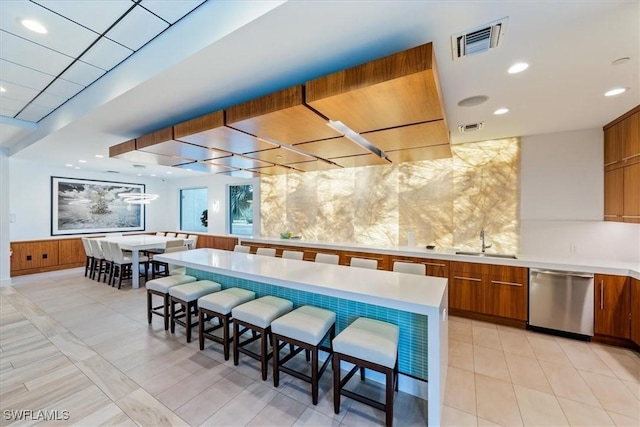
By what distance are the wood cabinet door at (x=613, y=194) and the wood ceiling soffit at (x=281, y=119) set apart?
3509 millimetres

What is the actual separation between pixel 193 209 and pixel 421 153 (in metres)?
8.23

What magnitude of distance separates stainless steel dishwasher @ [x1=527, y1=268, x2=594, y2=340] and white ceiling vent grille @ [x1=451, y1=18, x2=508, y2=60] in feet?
9.35

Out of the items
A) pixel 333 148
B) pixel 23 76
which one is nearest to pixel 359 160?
pixel 333 148

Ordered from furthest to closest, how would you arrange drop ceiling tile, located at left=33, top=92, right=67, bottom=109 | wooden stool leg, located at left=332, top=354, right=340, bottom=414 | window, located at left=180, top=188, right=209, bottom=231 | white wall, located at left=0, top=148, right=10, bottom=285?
window, located at left=180, top=188, right=209, bottom=231, white wall, located at left=0, top=148, right=10, bottom=285, drop ceiling tile, located at left=33, top=92, right=67, bottom=109, wooden stool leg, located at left=332, top=354, right=340, bottom=414

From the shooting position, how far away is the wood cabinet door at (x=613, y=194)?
309cm

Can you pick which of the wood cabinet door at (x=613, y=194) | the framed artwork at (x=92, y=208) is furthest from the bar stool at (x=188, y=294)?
the wood cabinet door at (x=613, y=194)

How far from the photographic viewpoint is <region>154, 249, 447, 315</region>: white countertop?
1838 mm

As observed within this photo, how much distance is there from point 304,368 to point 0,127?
5981 millimetres

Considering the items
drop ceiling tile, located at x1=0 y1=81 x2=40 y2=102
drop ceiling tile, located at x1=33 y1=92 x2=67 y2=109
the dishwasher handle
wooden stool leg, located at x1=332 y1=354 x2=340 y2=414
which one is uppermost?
drop ceiling tile, located at x1=33 y1=92 x2=67 y2=109

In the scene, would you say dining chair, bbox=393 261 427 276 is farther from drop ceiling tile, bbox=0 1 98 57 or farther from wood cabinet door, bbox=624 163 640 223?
drop ceiling tile, bbox=0 1 98 57

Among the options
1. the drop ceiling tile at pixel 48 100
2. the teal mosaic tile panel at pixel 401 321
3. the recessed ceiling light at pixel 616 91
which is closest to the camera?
the teal mosaic tile panel at pixel 401 321

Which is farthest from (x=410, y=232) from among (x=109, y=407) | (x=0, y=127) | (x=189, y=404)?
(x=0, y=127)

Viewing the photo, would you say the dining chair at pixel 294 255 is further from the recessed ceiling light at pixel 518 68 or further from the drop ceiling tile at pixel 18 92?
the drop ceiling tile at pixel 18 92

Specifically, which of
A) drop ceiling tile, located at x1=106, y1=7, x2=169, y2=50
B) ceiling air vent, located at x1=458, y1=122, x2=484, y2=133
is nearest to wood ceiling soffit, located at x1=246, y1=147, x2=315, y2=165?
drop ceiling tile, located at x1=106, y1=7, x2=169, y2=50
